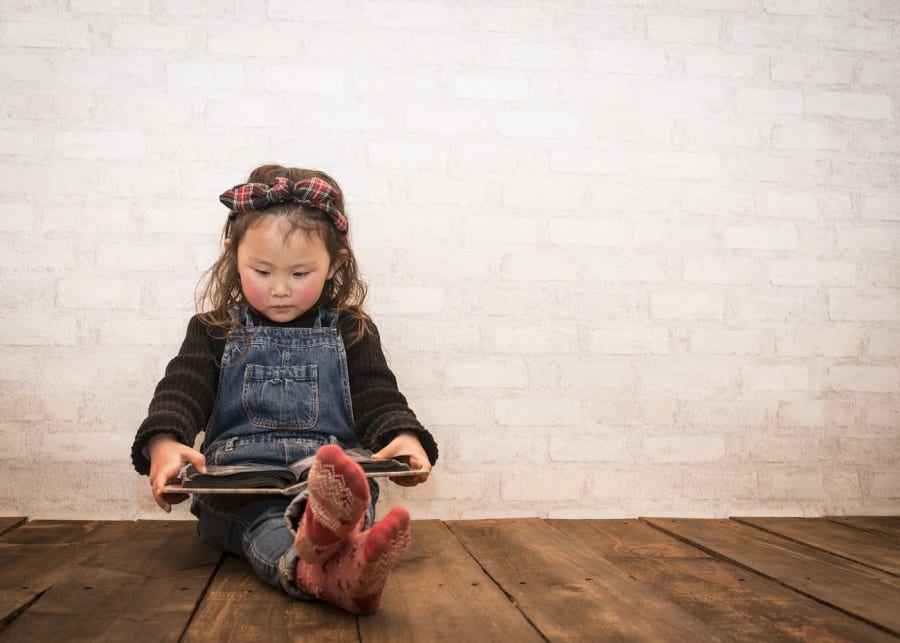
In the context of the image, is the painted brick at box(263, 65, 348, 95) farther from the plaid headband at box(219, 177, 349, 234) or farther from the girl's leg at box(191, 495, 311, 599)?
the girl's leg at box(191, 495, 311, 599)

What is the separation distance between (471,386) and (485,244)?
1.13 ft

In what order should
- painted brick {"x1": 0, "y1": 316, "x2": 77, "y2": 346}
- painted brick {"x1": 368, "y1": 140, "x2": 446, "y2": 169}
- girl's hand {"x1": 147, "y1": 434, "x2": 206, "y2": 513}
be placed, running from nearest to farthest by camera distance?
1. girl's hand {"x1": 147, "y1": 434, "x2": 206, "y2": 513}
2. painted brick {"x1": 0, "y1": 316, "x2": 77, "y2": 346}
3. painted brick {"x1": 368, "y1": 140, "x2": 446, "y2": 169}

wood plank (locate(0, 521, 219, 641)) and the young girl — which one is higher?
the young girl

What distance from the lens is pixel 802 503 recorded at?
2082 millimetres

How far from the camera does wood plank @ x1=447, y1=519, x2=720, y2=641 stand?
3.59 ft

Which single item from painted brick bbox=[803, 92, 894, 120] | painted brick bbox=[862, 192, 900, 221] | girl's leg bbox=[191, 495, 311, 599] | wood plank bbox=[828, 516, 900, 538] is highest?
painted brick bbox=[803, 92, 894, 120]

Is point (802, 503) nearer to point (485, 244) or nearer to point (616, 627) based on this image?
point (485, 244)

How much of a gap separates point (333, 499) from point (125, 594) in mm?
408

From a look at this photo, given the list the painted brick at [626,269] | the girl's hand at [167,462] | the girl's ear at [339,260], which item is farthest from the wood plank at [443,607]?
the painted brick at [626,269]

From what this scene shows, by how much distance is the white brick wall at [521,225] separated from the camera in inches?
74.5

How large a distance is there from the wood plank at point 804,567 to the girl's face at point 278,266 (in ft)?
3.12

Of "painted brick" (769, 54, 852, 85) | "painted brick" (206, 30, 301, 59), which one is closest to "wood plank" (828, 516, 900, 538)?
"painted brick" (769, 54, 852, 85)

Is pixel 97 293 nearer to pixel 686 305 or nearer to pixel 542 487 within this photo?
pixel 542 487

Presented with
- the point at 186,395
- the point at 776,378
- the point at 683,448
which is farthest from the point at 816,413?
the point at 186,395
